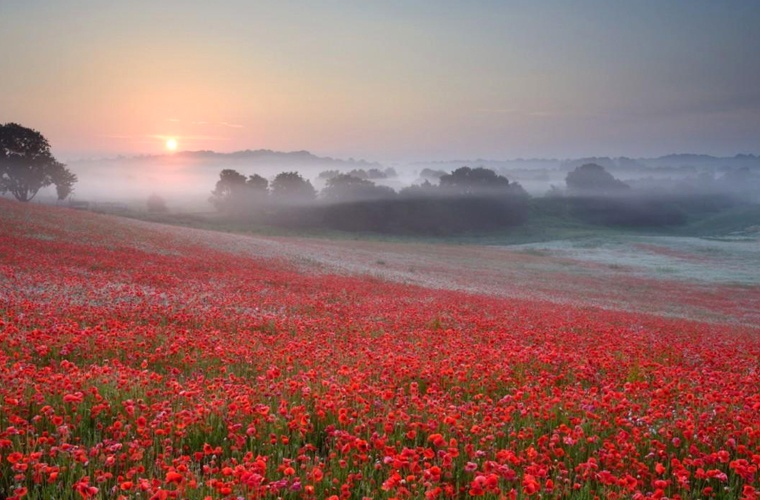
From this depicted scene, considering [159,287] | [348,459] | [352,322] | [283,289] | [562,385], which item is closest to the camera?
Answer: [348,459]

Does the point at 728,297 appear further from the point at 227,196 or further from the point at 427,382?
the point at 227,196

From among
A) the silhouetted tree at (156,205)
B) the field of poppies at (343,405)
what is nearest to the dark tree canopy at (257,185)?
the silhouetted tree at (156,205)

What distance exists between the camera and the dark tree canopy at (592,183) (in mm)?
174250

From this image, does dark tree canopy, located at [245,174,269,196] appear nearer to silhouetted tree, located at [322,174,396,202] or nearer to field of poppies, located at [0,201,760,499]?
silhouetted tree, located at [322,174,396,202]

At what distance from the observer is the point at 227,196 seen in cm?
11888

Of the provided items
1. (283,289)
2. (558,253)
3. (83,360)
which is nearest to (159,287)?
(283,289)

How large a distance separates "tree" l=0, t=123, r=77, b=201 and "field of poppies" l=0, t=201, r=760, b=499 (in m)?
71.6

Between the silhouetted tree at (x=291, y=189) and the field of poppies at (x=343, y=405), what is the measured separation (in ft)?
344

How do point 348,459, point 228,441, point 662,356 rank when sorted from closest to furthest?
point 348,459 → point 228,441 → point 662,356

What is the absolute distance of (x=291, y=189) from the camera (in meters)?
122

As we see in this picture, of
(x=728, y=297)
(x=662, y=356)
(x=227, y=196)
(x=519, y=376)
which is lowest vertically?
(x=728, y=297)

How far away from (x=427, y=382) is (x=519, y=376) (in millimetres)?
1565

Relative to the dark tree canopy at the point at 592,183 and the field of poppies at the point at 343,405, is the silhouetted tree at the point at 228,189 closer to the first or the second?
→ the field of poppies at the point at 343,405

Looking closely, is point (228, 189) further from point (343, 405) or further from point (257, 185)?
point (343, 405)
